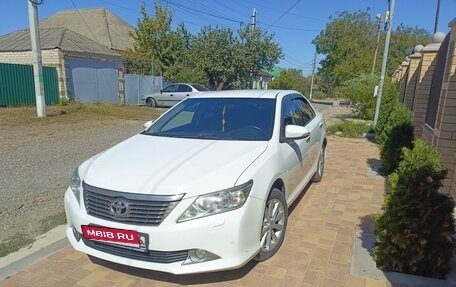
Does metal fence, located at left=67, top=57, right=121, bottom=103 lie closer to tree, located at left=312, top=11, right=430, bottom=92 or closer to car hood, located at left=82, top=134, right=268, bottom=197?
car hood, located at left=82, top=134, right=268, bottom=197

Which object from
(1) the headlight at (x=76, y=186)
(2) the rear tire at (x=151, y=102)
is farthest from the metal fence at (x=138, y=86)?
(1) the headlight at (x=76, y=186)

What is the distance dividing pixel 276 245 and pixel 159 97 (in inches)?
710

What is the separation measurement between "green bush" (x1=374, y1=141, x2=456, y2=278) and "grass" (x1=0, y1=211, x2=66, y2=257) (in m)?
3.31

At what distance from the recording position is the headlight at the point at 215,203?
238 centimetres

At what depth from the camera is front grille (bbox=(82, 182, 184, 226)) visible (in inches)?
93.5

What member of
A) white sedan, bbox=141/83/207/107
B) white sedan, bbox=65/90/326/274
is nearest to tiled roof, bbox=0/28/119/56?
white sedan, bbox=141/83/207/107

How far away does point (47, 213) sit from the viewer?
4035 millimetres

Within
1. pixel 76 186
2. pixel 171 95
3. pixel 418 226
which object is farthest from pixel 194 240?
pixel 171 95

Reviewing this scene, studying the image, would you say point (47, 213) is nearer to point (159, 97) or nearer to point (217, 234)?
point (217, 234)

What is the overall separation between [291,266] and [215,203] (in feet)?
3.30

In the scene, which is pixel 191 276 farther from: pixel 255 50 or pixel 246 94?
pixel 255 50

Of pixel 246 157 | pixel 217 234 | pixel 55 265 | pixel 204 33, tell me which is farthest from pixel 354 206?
pixel 204 33

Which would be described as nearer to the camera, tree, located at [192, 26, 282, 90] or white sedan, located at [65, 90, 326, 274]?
white sedan, located at [65, 90, 326, 274]

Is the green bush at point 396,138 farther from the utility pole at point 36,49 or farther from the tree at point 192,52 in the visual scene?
the tree at point 192,52
